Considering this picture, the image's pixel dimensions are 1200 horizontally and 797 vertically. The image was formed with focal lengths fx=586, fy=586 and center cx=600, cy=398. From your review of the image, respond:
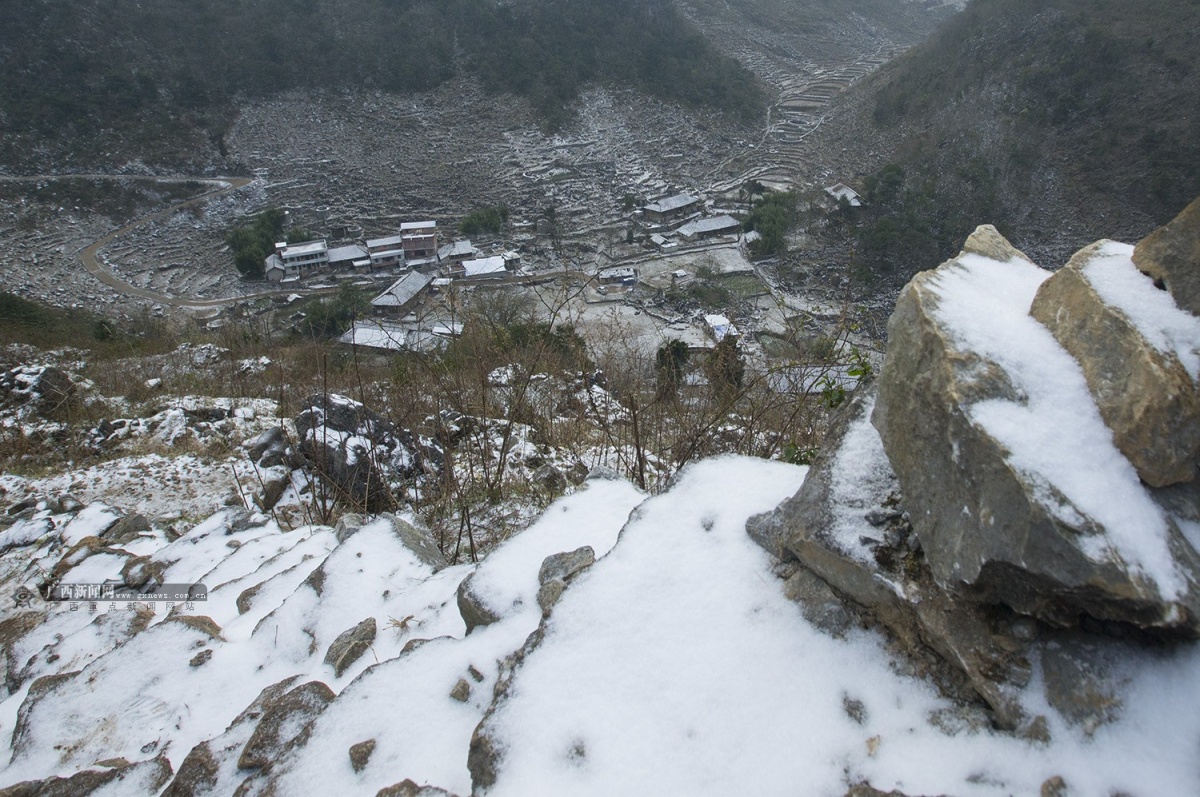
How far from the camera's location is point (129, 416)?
216 inches

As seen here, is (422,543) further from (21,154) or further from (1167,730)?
(21,154)

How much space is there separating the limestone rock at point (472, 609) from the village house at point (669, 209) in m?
19.4

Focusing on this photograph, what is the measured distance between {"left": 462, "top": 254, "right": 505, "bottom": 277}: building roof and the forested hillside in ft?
35.8

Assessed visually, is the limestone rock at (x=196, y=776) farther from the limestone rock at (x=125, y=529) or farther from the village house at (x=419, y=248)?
the village house at (x=419, y=248)

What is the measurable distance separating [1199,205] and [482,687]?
7.43 ft

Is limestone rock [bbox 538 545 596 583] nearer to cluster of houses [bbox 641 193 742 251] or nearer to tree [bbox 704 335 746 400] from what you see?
tree [bbox 704 335 746 400]

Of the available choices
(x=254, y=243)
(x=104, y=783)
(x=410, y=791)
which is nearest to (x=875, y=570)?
(x=410, y=791)

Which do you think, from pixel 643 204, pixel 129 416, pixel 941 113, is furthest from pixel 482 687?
pixel 941 113

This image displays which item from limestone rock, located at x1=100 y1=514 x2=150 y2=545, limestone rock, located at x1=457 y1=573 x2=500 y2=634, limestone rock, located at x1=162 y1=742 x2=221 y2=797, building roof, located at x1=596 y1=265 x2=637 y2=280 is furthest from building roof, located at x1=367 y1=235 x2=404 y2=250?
limestone rock, located at x1=162 y1=742 x2=221 y2=797

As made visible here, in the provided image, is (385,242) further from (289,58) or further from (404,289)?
(289,58)

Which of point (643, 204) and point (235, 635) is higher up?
point (235, 635)

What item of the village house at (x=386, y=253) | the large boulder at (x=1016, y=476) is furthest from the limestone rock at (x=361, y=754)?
the village house at (x=386, y=253)

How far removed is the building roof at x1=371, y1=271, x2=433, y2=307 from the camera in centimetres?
1551

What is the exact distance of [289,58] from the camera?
26.8 metres
